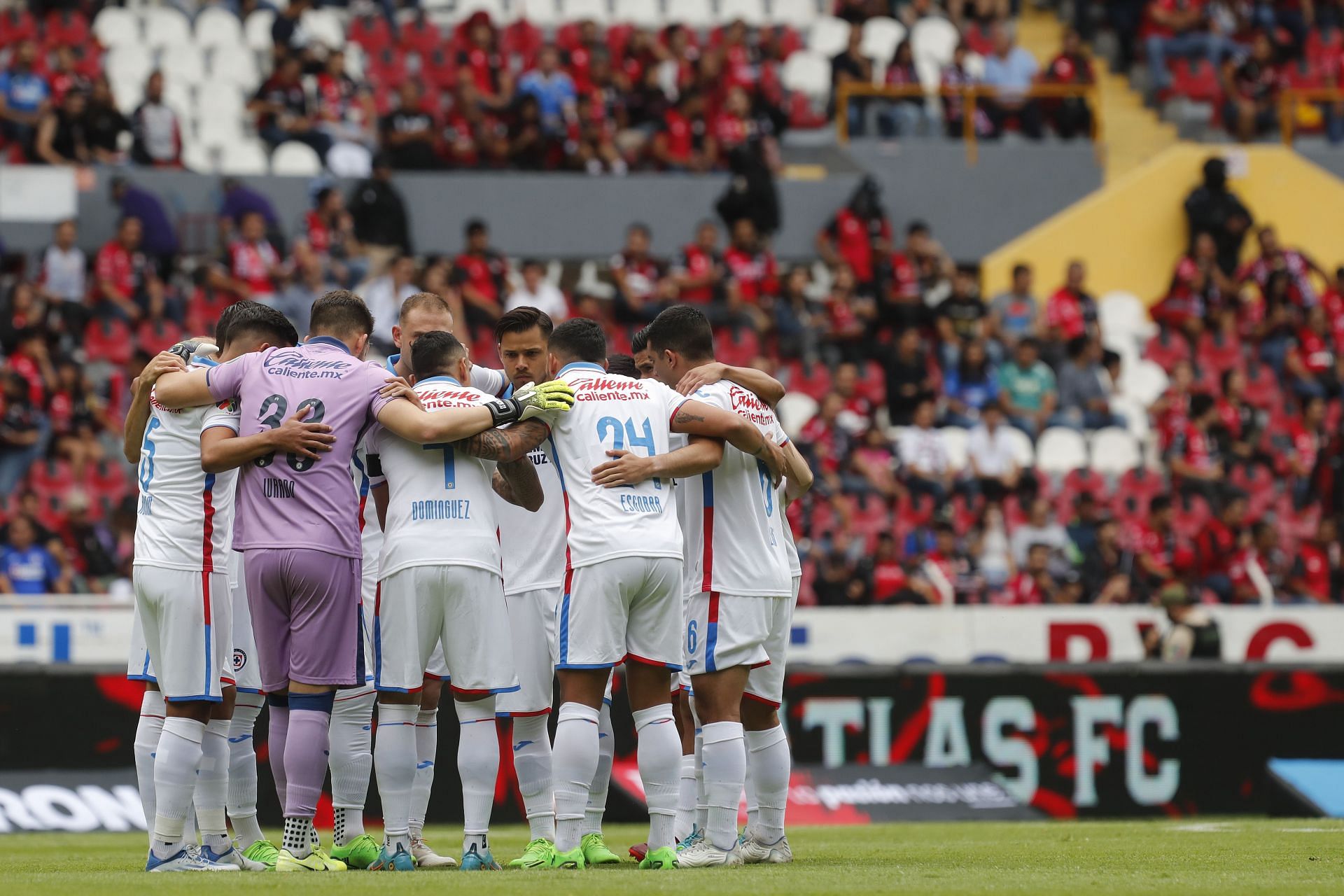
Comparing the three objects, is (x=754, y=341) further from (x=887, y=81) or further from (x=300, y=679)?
(x=300, y=679)

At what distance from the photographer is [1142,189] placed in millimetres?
26062

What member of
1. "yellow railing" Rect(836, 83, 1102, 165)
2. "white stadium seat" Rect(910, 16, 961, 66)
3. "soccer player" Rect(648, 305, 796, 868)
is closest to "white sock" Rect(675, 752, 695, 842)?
"soccer player" Rect(648, 305, 796, 868)

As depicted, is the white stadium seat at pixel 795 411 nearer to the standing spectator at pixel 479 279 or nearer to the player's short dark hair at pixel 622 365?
the standing spectator at pixel 479 279

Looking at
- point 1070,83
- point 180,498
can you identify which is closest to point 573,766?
point 180,498

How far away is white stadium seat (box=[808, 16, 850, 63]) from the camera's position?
2775cm

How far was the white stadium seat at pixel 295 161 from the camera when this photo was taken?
23.0 meters

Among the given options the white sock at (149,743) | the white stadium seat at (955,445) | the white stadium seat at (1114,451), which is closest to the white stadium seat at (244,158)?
the white stadium seat at (955,445)

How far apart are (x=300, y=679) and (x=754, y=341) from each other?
46.6 feet

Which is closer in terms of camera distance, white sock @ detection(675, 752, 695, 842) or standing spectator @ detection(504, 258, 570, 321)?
white sock @ detection(675, 752, 695, 842)

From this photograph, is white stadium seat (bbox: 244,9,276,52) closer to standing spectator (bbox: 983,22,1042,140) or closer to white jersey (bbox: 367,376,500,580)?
standing spectator (bbox: 983,22,1042,140)

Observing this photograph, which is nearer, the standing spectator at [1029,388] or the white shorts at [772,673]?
the white shorts at [772,673]

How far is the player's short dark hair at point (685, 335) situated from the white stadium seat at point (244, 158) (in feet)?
48.1

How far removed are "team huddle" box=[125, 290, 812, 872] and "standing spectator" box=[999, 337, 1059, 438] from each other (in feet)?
43.3

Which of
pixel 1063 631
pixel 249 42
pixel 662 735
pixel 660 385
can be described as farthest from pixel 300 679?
pixel 249 42
